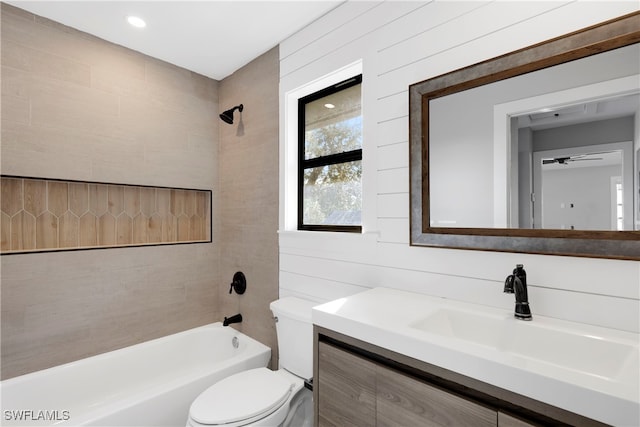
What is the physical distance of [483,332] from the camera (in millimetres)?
1156

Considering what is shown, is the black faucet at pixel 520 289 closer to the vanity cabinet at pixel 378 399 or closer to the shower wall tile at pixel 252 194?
the vanity cabinet at pixel 378 399

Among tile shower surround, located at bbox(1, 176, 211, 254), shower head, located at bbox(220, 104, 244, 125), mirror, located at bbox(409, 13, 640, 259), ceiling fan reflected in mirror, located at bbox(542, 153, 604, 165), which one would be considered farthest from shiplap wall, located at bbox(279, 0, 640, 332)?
tile shower surround, located at bbox(1, 176, 211, 254)

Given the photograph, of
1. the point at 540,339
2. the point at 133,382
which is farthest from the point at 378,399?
the point at 133,382

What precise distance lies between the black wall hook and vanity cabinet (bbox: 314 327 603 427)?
1410 millimetres

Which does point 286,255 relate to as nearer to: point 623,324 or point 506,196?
point 506,196

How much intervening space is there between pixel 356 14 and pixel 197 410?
7.08 ft

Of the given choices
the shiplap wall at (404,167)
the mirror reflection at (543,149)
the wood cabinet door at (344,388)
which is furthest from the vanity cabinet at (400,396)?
the mirror reflection at (543,149)

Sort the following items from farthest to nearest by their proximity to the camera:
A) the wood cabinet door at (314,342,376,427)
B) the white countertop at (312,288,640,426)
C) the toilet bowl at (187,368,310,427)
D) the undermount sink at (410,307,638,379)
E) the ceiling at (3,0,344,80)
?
the ceiling at (3,0,344,80), the toilet bowl at (187,368,310,427), the wood cabinet door at (314,342,376,427), the undermount sink at (410,307,638,379), the white countertop at (312,288,640,426)

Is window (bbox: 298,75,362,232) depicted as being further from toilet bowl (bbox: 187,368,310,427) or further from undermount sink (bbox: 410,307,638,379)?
toilet bowl (bbox: 187,368,310,427)

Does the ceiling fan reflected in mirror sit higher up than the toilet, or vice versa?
the ceiling fan reflected in mirror

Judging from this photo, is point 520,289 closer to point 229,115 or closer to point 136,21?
point 229,115

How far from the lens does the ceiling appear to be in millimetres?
1837

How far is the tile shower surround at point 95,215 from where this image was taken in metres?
1.97

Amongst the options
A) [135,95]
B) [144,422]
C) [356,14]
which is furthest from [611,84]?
[135,95]
